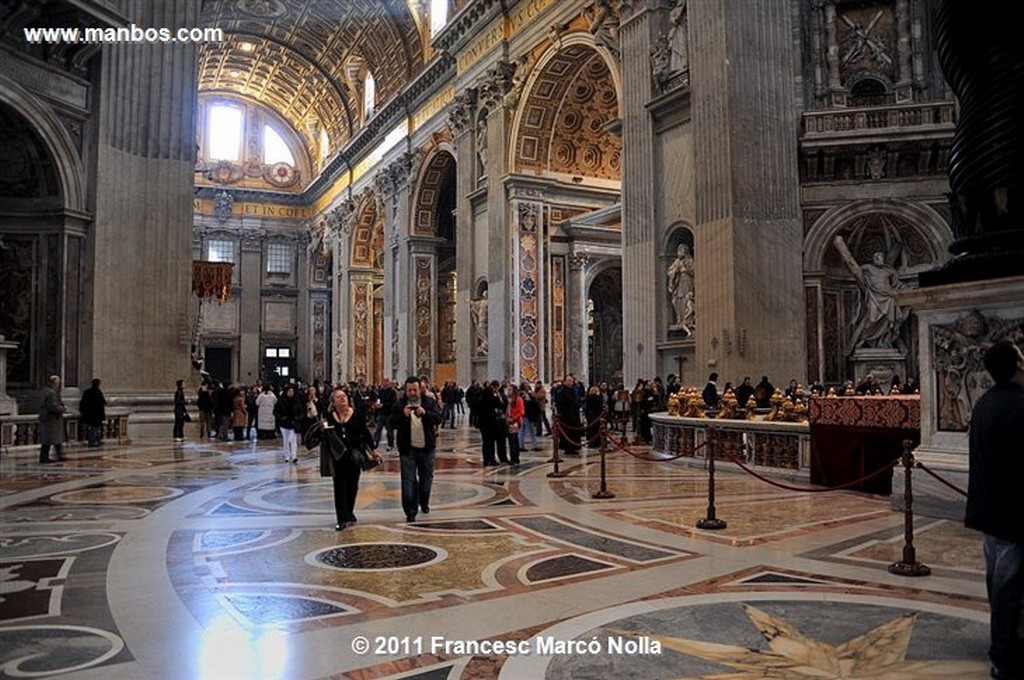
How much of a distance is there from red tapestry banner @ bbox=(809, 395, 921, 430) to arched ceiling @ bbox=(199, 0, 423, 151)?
1067 inches

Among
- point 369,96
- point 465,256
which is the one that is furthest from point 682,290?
point 369,96

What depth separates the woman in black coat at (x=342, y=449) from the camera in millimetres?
6578

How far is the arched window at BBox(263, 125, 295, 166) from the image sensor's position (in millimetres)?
47338

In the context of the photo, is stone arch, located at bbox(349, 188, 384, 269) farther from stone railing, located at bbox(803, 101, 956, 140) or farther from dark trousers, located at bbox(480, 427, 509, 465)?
dark trousers, located at bbox(480, 427, 509, 465)

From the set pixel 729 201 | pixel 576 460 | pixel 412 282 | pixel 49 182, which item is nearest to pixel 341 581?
pixel 576 460

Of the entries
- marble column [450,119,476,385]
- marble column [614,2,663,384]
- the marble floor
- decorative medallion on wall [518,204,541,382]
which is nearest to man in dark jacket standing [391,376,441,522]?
the marble floor

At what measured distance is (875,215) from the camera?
49.5 feet

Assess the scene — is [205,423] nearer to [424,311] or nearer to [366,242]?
[424,311]

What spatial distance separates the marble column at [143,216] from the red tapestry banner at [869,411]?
1216 centimetres

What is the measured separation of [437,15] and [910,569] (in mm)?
29541

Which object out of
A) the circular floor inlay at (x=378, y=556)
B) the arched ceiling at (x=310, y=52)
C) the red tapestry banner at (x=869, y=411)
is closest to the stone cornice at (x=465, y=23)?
the arched ceiling at (x=310, y=52)

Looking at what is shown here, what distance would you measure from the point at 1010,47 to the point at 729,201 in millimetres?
8280

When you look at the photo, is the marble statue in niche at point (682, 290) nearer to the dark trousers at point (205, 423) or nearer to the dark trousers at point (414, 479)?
the dark trousers at point (414, 479)

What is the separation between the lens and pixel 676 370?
16.2 m
